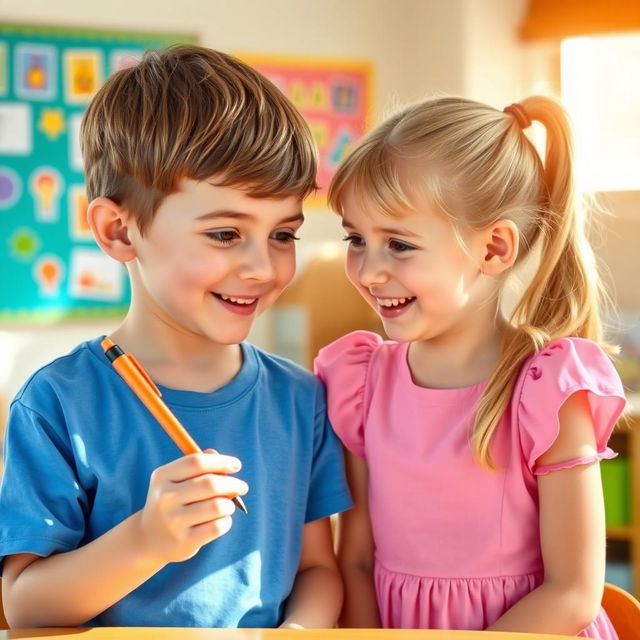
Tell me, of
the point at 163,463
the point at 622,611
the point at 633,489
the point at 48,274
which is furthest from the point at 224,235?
the point at 48,274

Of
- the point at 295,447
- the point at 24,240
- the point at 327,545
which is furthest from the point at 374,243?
the point at 24,240

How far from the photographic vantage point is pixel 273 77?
425 cm

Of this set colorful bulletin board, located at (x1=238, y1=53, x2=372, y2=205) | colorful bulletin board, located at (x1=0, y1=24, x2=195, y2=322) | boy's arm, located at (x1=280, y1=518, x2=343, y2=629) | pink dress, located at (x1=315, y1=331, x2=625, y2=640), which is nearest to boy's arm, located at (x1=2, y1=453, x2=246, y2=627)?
boy's arm, located at (x1=280, y1=518, x2=343, y2=629)

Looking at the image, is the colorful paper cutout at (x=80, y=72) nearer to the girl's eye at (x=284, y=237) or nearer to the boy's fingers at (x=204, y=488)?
the girl's eye at (x=284, y=237)

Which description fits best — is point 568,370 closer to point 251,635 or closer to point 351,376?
point 351,376

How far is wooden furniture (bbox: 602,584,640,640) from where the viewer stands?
1.09 metres

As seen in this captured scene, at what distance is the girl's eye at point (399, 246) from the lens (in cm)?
114

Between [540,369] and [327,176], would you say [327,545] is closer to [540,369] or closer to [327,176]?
[540,369]

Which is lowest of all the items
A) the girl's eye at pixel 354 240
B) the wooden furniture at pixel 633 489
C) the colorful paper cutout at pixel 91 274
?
the wooden furniture at pixel 633 489

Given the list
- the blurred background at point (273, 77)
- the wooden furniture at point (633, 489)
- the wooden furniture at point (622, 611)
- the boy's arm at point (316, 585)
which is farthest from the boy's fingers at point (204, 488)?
the blurred background at point (273, 77)

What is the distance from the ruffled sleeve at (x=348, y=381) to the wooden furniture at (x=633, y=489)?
184cm

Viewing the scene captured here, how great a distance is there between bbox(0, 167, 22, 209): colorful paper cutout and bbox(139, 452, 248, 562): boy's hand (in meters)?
3.29

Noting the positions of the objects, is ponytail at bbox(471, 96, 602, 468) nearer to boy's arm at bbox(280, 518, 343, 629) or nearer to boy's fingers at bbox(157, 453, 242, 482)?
boy's arm at bbox(280, 518, 343, 629)

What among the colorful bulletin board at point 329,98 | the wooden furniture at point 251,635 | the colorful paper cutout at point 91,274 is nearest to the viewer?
the wooden furniture at point 251,635
